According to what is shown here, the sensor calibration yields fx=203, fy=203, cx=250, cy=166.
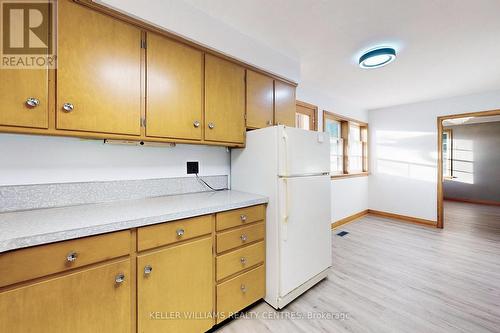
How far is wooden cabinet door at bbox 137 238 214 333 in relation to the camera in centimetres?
117

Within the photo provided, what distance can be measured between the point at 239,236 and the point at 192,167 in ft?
2.75

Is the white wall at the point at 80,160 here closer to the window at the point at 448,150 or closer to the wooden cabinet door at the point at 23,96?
the wooden cabinet door at the point at 23,96

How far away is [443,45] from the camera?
212 centimetres

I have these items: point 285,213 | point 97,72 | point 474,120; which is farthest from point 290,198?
point 474,120

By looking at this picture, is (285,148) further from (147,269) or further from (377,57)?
(377,57)

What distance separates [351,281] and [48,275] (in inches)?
95.9

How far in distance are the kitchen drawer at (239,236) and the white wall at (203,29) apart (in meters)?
1.53

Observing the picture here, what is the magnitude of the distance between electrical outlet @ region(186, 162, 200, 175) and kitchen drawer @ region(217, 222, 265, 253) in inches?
30.3

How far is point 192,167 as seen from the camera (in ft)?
6.57

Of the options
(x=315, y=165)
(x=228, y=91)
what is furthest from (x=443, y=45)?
(x=228, y=91)

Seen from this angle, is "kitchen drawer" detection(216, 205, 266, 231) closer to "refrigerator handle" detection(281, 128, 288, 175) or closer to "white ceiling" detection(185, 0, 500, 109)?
"refrigerator handle" detection(281, 128, 288, 175)

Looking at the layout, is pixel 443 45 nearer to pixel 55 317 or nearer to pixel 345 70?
pixel 345 70

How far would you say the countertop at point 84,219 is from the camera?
0.88 metres

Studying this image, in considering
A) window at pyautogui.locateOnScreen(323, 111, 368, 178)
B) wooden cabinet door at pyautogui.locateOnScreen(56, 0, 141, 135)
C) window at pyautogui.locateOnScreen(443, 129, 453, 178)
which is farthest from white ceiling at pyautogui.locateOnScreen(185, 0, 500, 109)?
window at pyautogui.locateOnScreen(443, 129, 453, 178)
